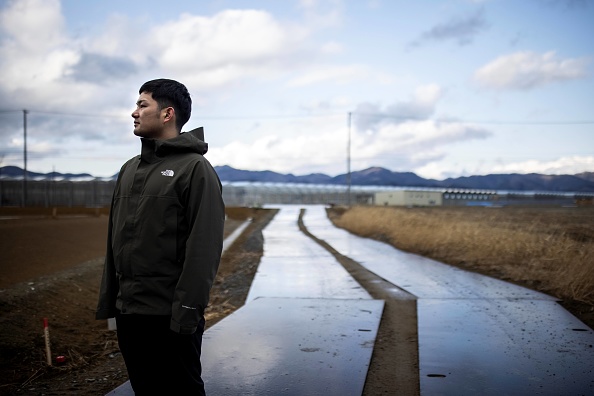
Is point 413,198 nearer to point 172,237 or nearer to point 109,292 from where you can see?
point 109,292

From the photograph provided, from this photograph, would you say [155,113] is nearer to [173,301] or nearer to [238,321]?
[173,301]

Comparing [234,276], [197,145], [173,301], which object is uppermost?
[197,145]

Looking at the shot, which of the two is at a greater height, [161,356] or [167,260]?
[167,260]

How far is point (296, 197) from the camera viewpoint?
9650 cm

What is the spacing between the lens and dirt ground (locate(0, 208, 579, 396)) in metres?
4.43

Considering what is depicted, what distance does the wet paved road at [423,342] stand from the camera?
400 cm

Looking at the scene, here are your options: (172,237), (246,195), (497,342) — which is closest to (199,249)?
(172,237)

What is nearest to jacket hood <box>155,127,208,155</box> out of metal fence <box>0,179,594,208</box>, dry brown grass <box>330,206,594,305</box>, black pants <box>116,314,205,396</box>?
black pants <box>116,314,205,396</box>

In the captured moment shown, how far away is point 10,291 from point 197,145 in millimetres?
7149

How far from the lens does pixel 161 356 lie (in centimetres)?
251

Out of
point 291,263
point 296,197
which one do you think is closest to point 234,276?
point 291,263

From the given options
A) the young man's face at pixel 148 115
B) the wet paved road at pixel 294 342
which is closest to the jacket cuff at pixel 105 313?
the young man's face at pixel 148 115

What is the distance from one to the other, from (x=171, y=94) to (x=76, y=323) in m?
5.83

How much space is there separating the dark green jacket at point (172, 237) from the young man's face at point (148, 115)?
113 millimetres
